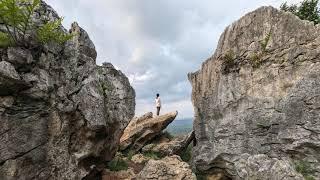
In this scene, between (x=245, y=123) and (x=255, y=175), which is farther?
(x=245, y=123)

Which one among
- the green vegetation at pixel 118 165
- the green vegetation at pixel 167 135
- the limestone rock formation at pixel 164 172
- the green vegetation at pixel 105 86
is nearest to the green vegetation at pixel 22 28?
the green vegetation at pixel 105 86

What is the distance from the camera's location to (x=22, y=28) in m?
20.4

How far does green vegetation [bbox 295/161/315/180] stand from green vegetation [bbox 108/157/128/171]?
13.4m

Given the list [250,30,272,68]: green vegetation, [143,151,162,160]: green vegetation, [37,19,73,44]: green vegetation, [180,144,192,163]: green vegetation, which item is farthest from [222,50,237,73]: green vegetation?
[37,19,73,44]: green vegetation

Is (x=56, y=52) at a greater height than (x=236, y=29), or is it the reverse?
(x=236, y=29)

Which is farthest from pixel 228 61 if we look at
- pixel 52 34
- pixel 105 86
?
pixel 52 34

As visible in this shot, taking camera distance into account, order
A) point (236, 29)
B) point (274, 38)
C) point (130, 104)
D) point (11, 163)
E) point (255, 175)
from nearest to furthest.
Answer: point (11, 163) < point (255, 175) < point (130, 104) < point (274, 38) < point (236, 29)

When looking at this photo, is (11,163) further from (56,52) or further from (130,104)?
(130,104)

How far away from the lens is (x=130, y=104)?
26.0 meters

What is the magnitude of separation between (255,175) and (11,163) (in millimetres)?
14132

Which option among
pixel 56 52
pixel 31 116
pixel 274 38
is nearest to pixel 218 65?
pixel 274 38

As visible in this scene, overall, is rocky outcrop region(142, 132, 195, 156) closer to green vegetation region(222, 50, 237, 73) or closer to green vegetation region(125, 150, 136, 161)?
green vegetation region(125, 150, 136, 161)

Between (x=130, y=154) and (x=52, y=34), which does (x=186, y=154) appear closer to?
(x=130, y=154)

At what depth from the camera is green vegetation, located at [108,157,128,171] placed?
30.9 meters
